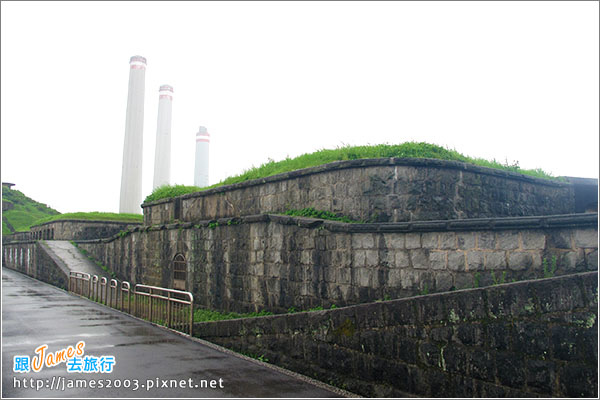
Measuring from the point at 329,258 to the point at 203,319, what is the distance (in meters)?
4.33

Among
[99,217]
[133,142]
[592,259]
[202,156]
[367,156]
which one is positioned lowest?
[592,259]

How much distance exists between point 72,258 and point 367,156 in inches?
716

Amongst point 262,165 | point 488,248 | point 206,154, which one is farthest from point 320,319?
point 206,154

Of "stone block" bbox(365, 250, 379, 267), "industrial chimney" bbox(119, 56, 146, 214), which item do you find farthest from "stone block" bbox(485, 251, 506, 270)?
"industrial chimney" bbox(119, 56, 146, 214)

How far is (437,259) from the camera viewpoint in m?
6.79

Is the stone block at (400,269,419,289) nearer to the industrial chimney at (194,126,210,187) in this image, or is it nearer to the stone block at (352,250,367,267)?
the stone block at (352,250,367,267)

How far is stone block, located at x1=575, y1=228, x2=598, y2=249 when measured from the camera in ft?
17.8

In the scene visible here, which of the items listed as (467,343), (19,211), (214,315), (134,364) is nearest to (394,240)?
(467,343)

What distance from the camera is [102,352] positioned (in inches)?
309

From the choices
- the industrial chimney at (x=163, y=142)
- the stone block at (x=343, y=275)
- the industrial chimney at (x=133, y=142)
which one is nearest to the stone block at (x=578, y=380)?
the stone block at (x=343, y=275)

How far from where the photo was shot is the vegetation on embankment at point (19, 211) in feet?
180

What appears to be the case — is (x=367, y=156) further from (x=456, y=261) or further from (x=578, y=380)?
(x=578, y=380)

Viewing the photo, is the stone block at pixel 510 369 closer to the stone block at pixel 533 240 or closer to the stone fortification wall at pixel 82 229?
the stone block at pixel 533 240

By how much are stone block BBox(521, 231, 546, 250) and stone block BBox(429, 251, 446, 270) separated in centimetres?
112
